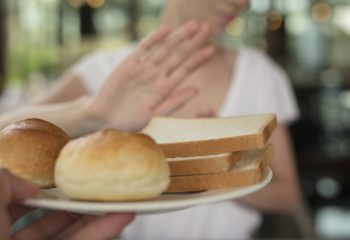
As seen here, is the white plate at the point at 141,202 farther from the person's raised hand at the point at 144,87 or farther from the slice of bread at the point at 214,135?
the person's raised hand at the point at 144,87

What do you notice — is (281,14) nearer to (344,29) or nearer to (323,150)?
(344,29)

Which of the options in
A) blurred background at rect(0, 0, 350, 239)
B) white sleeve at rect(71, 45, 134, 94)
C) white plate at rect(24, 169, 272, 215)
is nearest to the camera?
white plate at rect(24, 169, 272, 215)

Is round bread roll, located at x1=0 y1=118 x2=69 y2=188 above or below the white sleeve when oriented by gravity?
above

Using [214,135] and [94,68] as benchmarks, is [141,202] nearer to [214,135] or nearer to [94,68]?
[214,135]

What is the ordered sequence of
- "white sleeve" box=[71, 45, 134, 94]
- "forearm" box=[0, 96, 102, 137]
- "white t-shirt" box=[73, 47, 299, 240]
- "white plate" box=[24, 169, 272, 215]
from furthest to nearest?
1. "white t-shirt" box=[73, 47, 299, 240]
2. "white sleeve" box=[71, 45, 134, 94]
3. "forearm" box=[0, 96, 102, 137]
4. "white plate" box=[24, 169, 272, 215]

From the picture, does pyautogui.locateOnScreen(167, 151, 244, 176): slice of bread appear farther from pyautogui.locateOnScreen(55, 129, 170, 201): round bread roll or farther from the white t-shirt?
the white t-shirt

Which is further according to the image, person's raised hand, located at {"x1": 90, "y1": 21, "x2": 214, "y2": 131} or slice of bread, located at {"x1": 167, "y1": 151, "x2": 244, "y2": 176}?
person's raised hand, located at {"x1": 90, "y1": 21, "x2": 214, "y2": 131}

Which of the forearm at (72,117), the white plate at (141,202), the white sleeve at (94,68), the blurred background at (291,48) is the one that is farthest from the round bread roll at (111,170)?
the blurred background at (291,48)

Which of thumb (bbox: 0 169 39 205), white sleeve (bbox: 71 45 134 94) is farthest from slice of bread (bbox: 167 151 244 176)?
white sleeve (bbox: 71 45 134 94)
